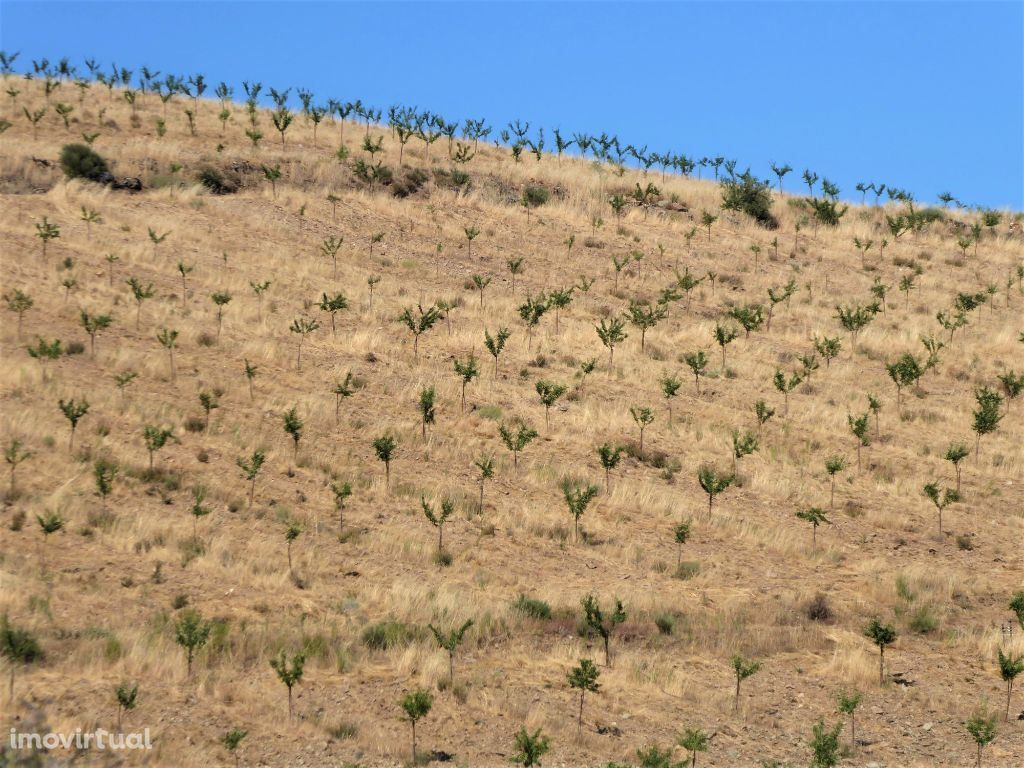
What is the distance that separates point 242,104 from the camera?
48156mm

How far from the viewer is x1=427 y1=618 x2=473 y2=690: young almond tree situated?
13.5m

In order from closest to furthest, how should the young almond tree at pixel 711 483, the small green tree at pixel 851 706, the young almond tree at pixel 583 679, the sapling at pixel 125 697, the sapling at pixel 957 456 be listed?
the sapling at pixel 125 697, the young almond tree at pixel 583 679, the small green tree at pixel 851 706, the young almond tree at pixel 711 483, the sapling at pixel 957 456

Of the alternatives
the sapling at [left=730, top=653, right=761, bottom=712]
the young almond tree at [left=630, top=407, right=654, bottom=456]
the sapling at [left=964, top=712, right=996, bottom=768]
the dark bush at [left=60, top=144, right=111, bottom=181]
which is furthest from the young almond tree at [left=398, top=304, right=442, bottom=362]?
the sapling at [left=964, top=712, right=996, bottom=768]

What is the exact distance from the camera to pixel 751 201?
1720 inches

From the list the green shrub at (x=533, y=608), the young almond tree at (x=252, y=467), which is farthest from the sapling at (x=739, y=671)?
the young almond tree at (x=252, y=467)

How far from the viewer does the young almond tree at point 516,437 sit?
20484mm

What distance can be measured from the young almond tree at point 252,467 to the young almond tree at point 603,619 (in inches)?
246

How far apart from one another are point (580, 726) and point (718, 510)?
8.09 metres

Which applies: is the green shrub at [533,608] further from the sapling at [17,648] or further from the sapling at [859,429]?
the sapling at [859,429]

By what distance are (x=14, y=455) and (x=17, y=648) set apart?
16.9 ft

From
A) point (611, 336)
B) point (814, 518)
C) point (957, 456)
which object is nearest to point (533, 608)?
point (814, 518)

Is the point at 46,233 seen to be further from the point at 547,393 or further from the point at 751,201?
the point at 751,201

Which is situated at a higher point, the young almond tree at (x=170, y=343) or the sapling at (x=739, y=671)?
the young almond tree at (x=170, y=343)

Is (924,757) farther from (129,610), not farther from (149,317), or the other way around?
(149,317)
